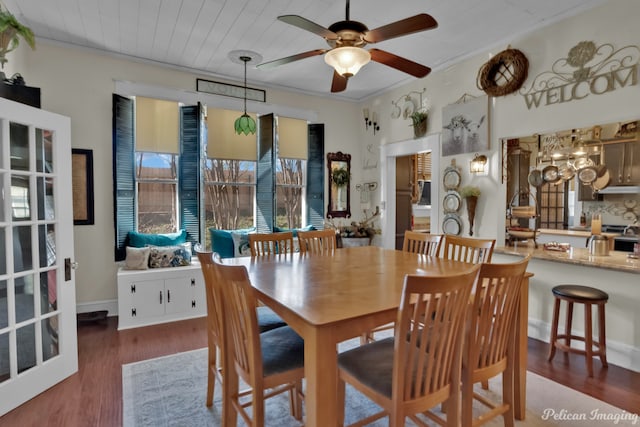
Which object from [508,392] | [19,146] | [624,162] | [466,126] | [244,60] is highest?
[244,60]

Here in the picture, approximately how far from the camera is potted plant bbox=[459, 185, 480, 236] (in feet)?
12.2

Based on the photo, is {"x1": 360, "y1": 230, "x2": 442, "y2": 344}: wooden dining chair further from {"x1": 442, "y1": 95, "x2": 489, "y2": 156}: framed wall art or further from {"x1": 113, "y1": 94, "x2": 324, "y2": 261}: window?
{"x1": 113, "y1": 94, "x2": 324, "y2": 261}: window

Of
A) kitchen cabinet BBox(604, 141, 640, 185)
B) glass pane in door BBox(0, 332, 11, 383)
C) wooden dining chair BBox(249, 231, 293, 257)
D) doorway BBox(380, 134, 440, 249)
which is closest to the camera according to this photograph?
glass pane in door BBox(0, 332, 11, 383)

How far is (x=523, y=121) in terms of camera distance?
3285 millimetres

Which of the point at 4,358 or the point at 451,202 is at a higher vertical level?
the point at 451,202

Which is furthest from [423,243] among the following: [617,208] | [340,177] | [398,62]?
[617,208]

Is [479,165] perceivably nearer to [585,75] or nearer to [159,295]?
[585,75]

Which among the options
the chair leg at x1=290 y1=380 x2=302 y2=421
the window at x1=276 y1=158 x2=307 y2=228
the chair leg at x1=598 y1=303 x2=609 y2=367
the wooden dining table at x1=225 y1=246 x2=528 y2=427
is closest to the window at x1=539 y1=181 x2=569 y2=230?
the chair leg at x1=598 y1=303 x2=609 y2=367

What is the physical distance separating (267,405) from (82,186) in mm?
3043

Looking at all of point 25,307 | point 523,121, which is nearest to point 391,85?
point 523,121

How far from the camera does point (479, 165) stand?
369cm

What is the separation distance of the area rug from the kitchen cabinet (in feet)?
14.2

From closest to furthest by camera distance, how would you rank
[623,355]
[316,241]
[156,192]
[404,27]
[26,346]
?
[404,27], [26,346], [623,355], [316,241], [156,192]

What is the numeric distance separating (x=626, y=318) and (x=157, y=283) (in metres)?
4.27
